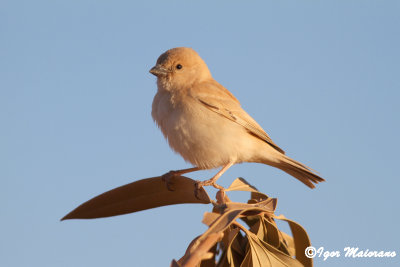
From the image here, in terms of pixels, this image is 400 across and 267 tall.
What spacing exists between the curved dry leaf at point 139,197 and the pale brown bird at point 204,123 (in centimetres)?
138

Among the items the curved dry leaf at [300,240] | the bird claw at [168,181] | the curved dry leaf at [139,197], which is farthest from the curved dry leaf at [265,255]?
the bird claw at [168,181]

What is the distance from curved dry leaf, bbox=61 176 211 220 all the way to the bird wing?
74.4 inches

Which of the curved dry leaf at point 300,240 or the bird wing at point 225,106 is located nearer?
the curved dry leaf at point 300,240

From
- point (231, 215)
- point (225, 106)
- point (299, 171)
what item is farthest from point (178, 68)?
point (231, 215)

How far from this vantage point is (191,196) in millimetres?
2498

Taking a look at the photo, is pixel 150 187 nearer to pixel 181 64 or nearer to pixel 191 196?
pixel 191 196

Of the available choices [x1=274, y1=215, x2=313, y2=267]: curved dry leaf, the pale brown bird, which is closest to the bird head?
the pale brown bird

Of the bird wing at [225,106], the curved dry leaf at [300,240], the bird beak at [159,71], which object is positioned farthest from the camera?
the bird beak at [159,71]

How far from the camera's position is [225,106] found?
4582 mm

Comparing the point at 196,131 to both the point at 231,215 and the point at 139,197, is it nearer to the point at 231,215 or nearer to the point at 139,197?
the point at 139,197

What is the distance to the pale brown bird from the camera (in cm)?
427

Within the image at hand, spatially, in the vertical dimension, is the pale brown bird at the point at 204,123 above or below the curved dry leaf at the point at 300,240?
above

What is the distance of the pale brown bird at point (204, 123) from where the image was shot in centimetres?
427

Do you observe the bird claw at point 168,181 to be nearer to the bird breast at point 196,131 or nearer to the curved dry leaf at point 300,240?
the curved dry leaf at point 300,240
